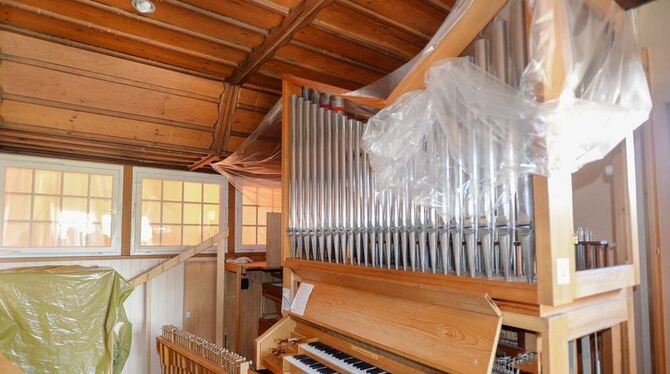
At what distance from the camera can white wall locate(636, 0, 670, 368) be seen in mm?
2273

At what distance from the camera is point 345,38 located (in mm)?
2924

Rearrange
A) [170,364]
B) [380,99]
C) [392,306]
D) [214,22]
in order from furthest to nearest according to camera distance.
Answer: [170,364] → [214,22] → [380,99] → [392,306]

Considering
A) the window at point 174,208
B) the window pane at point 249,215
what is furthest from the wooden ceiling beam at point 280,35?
the window pane at point 249,215

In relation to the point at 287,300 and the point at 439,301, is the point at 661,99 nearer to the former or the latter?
the point at 439,301

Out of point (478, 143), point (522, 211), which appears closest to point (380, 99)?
point (478, 143)

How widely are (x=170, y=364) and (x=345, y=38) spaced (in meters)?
2.73

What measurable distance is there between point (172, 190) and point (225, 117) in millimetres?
1279

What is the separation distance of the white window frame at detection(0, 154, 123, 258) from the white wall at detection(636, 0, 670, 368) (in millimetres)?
4377

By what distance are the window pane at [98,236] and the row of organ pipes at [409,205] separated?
230cm

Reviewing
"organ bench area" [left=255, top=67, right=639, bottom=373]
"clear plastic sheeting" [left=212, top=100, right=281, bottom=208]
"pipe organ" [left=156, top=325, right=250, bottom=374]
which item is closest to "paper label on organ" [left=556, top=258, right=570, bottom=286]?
"organ bench area" [left=255, top=67, right=639, bottom=373]

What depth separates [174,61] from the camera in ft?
10.6

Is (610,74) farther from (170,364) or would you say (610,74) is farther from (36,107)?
(36,107)

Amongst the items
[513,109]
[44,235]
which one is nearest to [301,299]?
[513,109]

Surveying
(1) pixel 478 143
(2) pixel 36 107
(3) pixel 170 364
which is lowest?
(3) pixel 170 364
